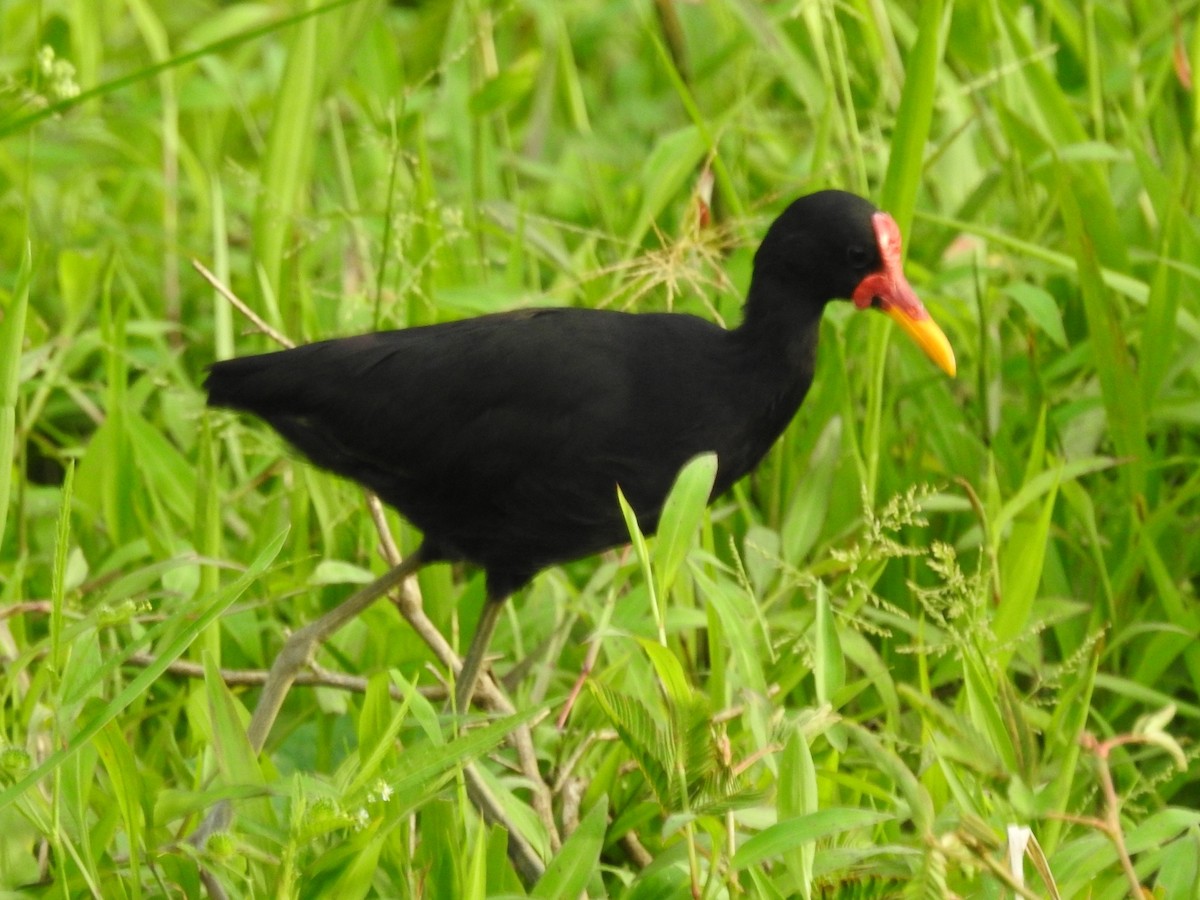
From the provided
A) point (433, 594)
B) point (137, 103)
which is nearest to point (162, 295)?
point (137, 103)

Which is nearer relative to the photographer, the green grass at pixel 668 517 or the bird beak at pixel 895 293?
the green grass at pixel 668 517

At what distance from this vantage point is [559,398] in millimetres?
2281

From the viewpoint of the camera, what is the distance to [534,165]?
3818 mm

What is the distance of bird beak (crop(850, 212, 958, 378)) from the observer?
7.76 ft

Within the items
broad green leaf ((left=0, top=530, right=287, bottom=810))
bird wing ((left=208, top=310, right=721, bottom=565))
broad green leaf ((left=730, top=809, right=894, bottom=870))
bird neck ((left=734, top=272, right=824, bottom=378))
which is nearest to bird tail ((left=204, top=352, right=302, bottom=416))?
bird wing ((left=208, top=310, right=721, bottom=565))

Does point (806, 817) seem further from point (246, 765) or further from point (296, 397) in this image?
point (296, 397)

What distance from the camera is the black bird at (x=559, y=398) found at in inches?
89.0

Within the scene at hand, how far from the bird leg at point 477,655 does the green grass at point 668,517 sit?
0.39 ft

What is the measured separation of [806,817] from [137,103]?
3.14m

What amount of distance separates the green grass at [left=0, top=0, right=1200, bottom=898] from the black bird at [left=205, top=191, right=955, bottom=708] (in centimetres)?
15

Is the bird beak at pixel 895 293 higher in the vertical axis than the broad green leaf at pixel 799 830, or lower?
higher

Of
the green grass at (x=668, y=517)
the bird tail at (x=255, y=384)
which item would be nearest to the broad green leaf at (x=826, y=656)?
the green grass at (x=668, y=517)

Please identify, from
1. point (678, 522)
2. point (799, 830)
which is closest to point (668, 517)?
point (678, 522)

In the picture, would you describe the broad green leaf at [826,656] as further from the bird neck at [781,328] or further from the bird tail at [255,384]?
the bird tail at [255,384]
